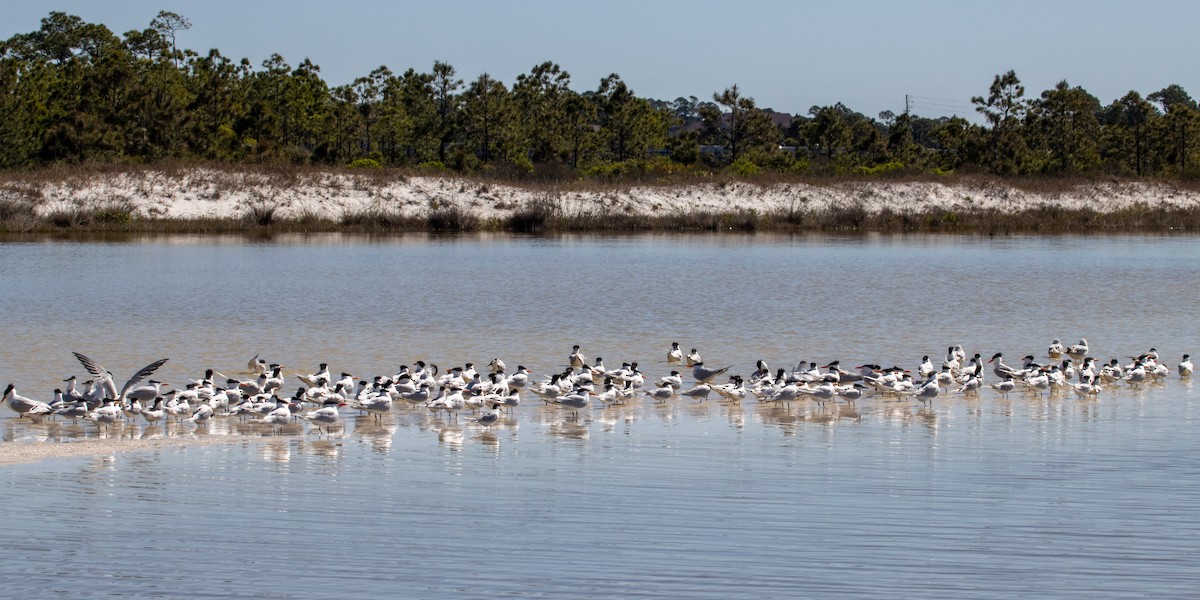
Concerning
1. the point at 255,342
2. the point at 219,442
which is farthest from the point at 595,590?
the point at 255,342

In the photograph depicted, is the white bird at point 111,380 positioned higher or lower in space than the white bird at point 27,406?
higher

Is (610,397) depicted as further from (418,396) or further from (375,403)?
(375,403)

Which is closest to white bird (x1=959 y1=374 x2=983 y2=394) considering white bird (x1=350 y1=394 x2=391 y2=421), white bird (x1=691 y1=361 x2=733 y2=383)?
white bird (x1=691 y1=361 x2=733 y2=383)

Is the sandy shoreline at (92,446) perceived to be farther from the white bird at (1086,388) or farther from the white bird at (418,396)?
the white bird at (1086,388)

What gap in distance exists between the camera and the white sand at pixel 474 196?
58.2 metres

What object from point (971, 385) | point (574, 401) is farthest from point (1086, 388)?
point (574, 401)

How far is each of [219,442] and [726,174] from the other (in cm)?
5863

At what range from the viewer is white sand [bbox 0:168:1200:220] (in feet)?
191

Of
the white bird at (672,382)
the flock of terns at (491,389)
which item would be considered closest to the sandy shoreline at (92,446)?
the flock of terns at (491,389)

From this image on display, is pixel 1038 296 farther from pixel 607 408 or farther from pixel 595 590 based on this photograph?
pixel 595 590

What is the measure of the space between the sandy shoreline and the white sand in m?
44.9

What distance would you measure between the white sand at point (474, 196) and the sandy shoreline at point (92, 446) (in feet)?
147

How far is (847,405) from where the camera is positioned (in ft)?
55.9

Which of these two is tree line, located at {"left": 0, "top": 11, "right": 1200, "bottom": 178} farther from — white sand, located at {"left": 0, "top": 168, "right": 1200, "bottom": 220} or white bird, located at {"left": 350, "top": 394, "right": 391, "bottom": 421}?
white bird, located at {"left": 350, "top": 394, "right": 391, "bottom": 421}
